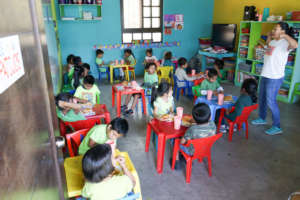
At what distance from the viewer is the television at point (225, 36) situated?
6910 mm

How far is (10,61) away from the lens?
0.68 m

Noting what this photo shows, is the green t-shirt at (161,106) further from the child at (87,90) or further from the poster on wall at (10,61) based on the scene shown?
the poster on wall at (10,61)

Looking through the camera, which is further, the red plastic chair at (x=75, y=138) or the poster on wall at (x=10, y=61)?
the red plastic chair at (x=75, y=138)

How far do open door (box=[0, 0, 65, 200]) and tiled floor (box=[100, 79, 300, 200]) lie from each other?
1.71m

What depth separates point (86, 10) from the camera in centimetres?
689

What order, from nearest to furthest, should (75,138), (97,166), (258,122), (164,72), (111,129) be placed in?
(97,166), (111,129), (75,138), (258,122), (164,72)

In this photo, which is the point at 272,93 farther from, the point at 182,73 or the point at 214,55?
the point at 214,55

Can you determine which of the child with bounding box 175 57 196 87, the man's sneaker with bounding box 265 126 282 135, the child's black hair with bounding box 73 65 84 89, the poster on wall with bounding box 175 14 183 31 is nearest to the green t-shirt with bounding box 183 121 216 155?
the man's sneaker with bounding box 265 126 282 135

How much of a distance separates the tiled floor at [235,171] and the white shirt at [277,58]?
97 centimetres

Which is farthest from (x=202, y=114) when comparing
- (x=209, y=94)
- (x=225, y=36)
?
(x=225, y=36)

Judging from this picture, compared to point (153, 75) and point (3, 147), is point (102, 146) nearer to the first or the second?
point (3, 147)

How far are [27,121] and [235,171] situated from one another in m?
2.68

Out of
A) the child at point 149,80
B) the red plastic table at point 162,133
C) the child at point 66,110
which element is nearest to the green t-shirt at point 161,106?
the red plastic table at point 162,133

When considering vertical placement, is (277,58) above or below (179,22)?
below
